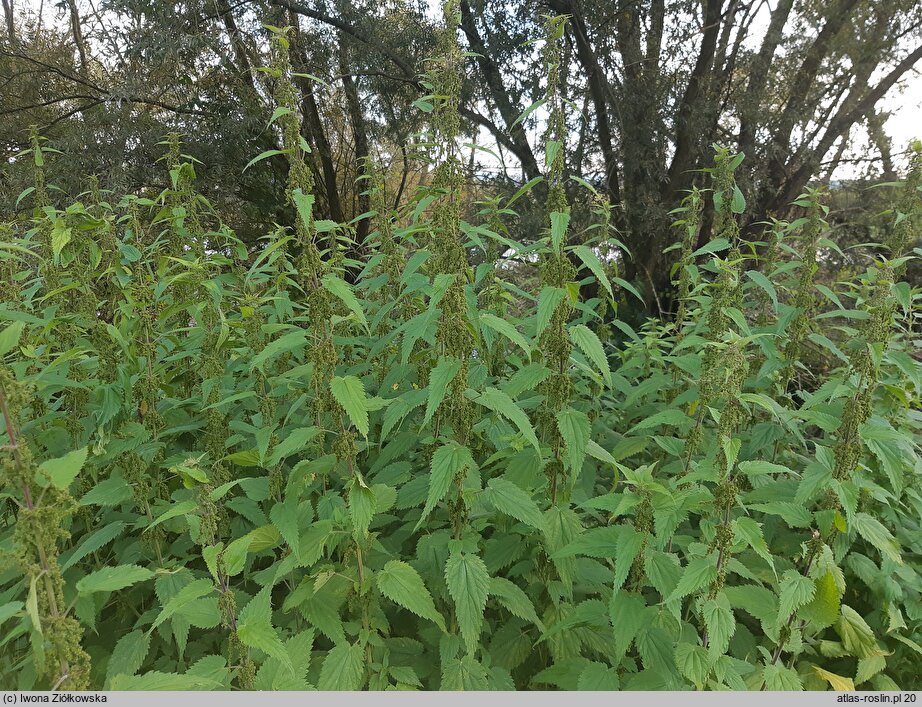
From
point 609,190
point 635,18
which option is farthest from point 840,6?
point 609,190

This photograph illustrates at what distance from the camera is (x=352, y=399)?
1562 millimetres

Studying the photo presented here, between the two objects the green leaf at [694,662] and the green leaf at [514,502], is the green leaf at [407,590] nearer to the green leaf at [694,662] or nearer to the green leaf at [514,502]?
the green leaf at [514,502]

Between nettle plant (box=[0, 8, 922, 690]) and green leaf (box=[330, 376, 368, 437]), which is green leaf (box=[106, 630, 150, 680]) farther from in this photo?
green leaf (box=[330, 376, 368, 437])

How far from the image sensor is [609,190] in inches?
276

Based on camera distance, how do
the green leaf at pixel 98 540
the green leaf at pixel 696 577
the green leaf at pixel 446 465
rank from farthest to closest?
the green leaf at pixel 98 540 → the green leaf at pixel 446 465 → the green leaf at pixel 696 577

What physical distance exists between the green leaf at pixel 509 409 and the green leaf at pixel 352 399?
0.36m

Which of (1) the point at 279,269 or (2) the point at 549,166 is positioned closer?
(2) the point at 549,166

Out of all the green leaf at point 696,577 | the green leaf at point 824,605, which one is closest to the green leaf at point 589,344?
the green leaf at point 696,577

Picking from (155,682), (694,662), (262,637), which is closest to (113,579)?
(155,682)

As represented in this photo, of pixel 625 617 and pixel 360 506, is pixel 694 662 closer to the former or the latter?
pixel 625 617

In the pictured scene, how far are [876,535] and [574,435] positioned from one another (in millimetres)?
1224

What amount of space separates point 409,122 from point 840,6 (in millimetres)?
5731

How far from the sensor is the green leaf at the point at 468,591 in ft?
5.15
